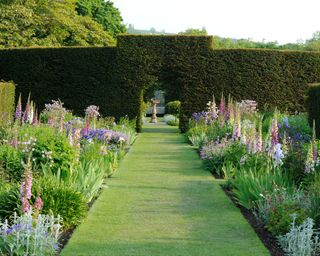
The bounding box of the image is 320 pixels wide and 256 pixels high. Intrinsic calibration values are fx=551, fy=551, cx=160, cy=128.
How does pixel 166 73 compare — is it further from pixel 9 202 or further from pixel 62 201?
pixel 9 202

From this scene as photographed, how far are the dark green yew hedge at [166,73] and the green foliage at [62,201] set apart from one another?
15977 millimetres

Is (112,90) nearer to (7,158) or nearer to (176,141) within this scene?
(176,141)

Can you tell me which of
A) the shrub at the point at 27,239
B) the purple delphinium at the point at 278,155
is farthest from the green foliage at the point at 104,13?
the shrub at the point at 27,239

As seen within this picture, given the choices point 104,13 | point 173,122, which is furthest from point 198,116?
point 104,13

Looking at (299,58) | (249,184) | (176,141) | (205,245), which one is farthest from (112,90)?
(205,245)

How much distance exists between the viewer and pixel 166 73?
2348 cm

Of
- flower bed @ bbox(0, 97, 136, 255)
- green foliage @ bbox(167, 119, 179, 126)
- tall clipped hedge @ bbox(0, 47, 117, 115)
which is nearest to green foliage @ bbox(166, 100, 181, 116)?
green foliage @ bbox(167, 119, 179, 126)

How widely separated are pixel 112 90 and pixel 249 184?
15773mm

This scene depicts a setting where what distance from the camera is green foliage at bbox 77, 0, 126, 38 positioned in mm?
41219

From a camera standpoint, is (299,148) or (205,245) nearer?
(205,245)

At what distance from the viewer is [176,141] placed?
19.3 metres

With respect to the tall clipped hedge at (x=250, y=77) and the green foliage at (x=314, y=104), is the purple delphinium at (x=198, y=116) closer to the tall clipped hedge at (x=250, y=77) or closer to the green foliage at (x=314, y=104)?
the tall clipped hedge at (x=250, y=77)

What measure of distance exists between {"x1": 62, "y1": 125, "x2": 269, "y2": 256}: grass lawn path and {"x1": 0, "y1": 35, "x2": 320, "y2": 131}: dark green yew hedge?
11508 millimetres

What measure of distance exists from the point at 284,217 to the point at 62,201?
2.72m
